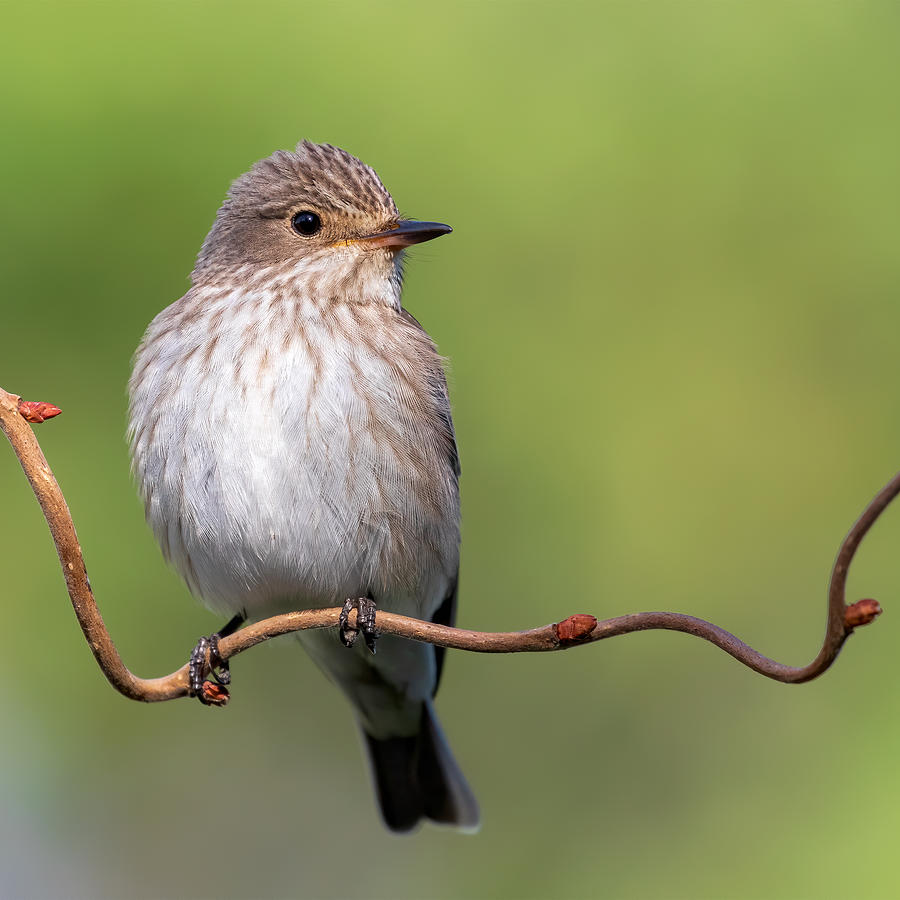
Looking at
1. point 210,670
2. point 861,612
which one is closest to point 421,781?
point 210,670

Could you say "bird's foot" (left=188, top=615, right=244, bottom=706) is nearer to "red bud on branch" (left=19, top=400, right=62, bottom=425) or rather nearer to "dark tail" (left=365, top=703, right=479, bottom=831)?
"red bud on branch" (left=19, top=400, right=62, bottom=425)

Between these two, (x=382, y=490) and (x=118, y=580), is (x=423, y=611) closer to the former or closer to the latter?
(x=382, y=490)

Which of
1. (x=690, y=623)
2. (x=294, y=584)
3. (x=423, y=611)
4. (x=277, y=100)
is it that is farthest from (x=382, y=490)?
(x=277, y=100)

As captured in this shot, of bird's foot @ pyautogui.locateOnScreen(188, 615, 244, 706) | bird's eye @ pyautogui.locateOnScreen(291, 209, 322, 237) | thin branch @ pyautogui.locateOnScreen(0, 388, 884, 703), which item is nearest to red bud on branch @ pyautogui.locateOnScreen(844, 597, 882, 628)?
thin branch @ pyautogui.locateOnScreen(0, 388, 884, 703)

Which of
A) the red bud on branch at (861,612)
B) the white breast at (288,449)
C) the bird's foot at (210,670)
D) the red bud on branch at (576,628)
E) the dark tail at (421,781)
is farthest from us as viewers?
the dark tail at (421,781)

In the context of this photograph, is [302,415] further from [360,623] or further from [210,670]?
[210,670]

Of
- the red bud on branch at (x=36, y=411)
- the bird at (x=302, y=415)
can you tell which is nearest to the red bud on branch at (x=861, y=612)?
the red bud on branch at (x=36, y=411)

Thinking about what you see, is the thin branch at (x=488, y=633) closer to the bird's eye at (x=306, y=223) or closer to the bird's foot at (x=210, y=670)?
the bird's foot at (x=210, y=670)
